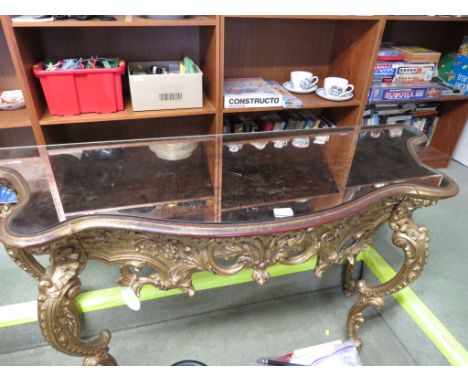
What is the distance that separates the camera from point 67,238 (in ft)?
2.14

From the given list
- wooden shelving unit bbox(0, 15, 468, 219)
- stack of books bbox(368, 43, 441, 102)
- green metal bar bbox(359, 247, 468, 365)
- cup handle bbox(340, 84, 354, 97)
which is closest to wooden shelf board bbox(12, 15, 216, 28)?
wooden shelving unit bbox(0, 15, 468, 219)

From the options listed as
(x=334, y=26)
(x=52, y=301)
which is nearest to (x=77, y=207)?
(x=52, y=301)

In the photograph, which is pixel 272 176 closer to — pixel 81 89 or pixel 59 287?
pixel 59 287

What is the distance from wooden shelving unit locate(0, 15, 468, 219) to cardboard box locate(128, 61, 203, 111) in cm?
3

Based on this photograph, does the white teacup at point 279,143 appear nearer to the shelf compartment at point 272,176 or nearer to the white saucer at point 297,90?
the shelf compartment at point 272,176

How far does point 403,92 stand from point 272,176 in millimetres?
1237

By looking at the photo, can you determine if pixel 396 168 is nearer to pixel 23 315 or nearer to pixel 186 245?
pixel 186 245

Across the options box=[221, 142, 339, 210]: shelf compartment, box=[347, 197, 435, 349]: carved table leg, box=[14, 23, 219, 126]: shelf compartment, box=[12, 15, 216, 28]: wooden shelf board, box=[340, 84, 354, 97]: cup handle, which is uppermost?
box=[12, 15, 216, 28]: wooden shelf board

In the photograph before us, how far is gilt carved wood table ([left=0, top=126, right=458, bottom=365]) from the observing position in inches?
26.4

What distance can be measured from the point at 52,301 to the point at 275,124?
135 cm

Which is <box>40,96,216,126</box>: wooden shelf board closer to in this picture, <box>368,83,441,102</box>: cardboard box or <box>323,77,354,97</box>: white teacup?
<box>323,77,354,97</box>: white teacup

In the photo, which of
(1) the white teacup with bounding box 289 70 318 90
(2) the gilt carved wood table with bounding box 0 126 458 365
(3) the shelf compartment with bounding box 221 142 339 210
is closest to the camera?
(2) the gilt carved wood table with bounding box 0 126 458 365

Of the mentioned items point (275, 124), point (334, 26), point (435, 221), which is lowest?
point (435, 221)

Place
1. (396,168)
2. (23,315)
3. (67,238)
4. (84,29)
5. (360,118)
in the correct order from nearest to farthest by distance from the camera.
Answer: (67,238)
(396,168)
(23,315)
(84,29)
(360,118)
